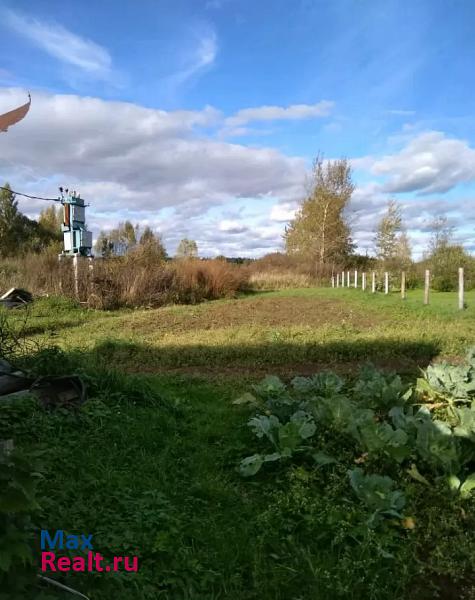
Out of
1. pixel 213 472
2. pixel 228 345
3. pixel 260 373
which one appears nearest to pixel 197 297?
pixel 228 345

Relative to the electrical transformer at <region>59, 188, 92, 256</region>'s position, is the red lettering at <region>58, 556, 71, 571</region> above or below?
below

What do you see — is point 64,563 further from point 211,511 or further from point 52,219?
point 52,219

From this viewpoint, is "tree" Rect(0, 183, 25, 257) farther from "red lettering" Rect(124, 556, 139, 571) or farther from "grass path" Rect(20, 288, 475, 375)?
"red lettering" Rect(124, 556, 139, 571)

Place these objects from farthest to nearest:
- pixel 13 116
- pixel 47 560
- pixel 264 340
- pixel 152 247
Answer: pixel 152 247 → pixel 264 340 → pixel 47 560 → pixel 13 116

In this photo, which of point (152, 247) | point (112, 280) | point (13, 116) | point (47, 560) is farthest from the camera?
point (152, 247)

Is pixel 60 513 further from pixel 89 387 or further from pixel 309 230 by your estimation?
pixel 309 230

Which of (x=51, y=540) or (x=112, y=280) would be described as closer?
(x=51, y=540)

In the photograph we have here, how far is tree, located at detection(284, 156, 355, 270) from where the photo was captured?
1544 inches

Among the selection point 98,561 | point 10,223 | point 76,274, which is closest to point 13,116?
point 98,561

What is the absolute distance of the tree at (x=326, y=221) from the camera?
39.2 meters

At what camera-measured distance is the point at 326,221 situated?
39375mm

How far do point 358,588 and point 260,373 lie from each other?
175 inches

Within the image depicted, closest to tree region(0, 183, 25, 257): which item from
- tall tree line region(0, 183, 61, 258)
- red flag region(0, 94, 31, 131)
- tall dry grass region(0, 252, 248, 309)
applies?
tall tree line region(0, 183, 61, 258)

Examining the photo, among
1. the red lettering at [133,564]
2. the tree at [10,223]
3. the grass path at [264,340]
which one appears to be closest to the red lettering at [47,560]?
the red lettering at [133,564]
